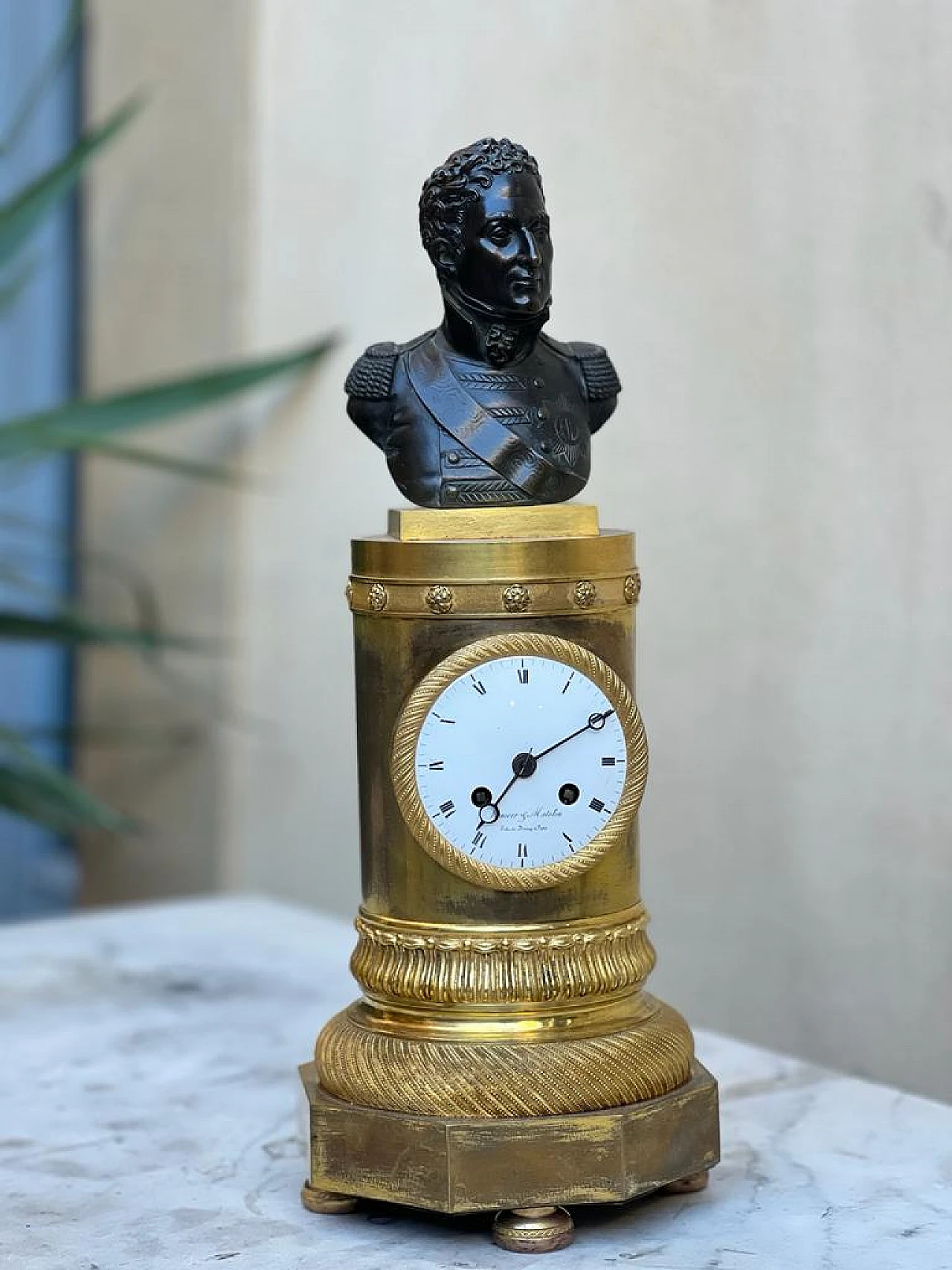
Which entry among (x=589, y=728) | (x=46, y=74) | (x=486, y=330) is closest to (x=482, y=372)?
(x=486, y=330)

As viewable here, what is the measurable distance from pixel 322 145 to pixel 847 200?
1.03 metres

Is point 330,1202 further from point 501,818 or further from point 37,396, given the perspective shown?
point 37,396

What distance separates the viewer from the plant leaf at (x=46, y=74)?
2.91 meters

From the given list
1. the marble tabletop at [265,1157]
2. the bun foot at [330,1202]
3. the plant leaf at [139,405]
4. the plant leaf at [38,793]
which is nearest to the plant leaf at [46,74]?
the plant leaf at [139,405]

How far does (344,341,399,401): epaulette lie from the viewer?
1572 mm

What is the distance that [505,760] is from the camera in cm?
151

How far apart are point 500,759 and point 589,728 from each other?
3.1 inches

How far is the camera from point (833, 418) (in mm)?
2166

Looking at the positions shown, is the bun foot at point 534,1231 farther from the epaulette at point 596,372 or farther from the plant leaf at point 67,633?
the plant leaf at point 67,633

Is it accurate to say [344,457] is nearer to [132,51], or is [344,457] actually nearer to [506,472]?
[132,51]

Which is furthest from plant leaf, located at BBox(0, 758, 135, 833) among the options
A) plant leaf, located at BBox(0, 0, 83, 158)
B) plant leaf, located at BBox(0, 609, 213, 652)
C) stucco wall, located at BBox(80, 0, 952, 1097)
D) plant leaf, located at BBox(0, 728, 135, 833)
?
plant leaf, located at BBox(0, 0, 83, 158)

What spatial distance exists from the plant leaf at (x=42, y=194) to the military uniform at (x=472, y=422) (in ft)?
4.80

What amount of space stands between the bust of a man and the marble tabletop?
608mm

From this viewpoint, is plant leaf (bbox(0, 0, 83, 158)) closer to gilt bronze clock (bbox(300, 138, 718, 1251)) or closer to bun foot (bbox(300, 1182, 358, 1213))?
gilt bronze clock (bbox(300, 138, 718, 1251))
